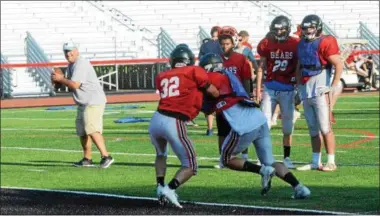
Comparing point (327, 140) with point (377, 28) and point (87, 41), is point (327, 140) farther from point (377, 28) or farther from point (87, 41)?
point (377, 28)

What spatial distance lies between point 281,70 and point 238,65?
1494mm

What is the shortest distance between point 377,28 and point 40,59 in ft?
53.9

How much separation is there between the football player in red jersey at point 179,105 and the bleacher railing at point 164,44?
29.6 meters

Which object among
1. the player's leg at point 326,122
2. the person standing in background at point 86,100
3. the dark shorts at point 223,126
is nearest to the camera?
the dark shorts at point 223,126

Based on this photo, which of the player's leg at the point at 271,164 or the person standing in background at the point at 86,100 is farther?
the person standing in background at the point at 86,100

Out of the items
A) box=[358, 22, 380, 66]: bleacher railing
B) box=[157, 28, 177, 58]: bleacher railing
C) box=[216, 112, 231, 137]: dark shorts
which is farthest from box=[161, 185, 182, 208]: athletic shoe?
box=[358, 22, 380, 66]: bleacher railing

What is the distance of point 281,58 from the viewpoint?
47.6 ft

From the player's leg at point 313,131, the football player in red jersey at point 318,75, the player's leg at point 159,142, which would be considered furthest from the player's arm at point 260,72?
the player's leg at point 159,142

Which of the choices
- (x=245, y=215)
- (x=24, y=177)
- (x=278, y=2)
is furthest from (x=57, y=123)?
(x=278, y=2)

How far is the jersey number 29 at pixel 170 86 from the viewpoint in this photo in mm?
11133

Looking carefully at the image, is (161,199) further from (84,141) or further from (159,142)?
(84,141)

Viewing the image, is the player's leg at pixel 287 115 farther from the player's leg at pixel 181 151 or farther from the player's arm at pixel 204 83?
the player's leg at pixel 181 151

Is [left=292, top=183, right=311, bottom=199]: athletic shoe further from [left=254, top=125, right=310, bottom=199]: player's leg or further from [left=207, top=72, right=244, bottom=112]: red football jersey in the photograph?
[left=207, top=72, right=244, bottom=112]: red football jersey

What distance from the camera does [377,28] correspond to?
4825cm
